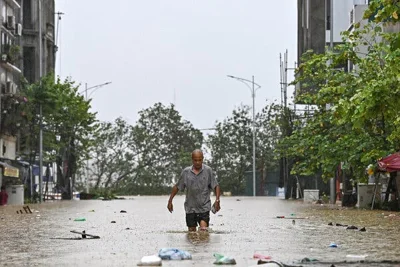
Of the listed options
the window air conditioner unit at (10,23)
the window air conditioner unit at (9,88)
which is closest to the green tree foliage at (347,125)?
the window air conditioner unit at (9,88)

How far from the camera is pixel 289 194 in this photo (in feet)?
270

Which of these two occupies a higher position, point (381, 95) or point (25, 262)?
point (381, 95)

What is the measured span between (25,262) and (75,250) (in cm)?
215

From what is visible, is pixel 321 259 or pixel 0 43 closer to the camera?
pixel 321 259

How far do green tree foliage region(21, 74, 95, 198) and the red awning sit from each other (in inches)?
1453

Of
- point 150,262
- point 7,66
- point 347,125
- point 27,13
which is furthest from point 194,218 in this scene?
point 27,13

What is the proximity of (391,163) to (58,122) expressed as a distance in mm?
44028

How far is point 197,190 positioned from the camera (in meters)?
20.4

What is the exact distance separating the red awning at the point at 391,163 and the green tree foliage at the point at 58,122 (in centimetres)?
3692

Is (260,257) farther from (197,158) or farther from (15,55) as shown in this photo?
(15,55)

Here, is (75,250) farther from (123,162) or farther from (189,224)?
(123,162)

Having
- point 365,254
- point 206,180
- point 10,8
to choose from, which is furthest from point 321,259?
point 10,8

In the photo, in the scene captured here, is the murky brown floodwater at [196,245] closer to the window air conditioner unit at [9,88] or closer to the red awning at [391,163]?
the red awning at [391,163]

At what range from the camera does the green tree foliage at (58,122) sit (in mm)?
71625
